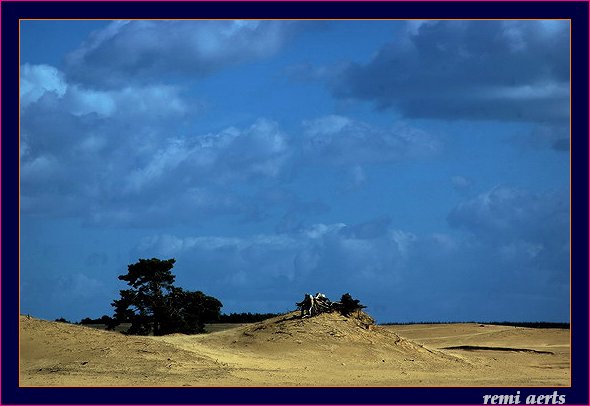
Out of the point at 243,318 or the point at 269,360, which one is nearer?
the point at 269,360

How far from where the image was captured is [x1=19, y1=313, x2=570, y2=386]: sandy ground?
24719mm

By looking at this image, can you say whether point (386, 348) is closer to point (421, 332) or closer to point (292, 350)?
point (292, 350)

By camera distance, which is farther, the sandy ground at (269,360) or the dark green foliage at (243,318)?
the dark green foliage at (243,318)

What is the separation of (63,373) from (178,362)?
3493 millimetres

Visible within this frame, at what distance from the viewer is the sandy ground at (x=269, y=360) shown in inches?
973

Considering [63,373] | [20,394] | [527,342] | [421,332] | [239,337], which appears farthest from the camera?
[421,332]

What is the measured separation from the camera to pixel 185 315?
39781 millimetres

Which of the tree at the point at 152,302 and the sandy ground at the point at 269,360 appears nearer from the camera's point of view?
the sandy ground at the point at 269,360

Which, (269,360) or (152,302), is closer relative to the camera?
(269,360)

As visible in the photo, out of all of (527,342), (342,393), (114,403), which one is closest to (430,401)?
(342,393)

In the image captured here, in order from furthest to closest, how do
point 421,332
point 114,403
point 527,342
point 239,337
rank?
point 421,332 → point 527,342 → point 239,337 → point 114,403

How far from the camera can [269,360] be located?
94.4 feet

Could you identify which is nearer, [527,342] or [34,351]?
[34,351]

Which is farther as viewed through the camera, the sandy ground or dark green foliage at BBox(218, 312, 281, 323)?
dark green foliage at BBox(218, 312, 281, 323)
